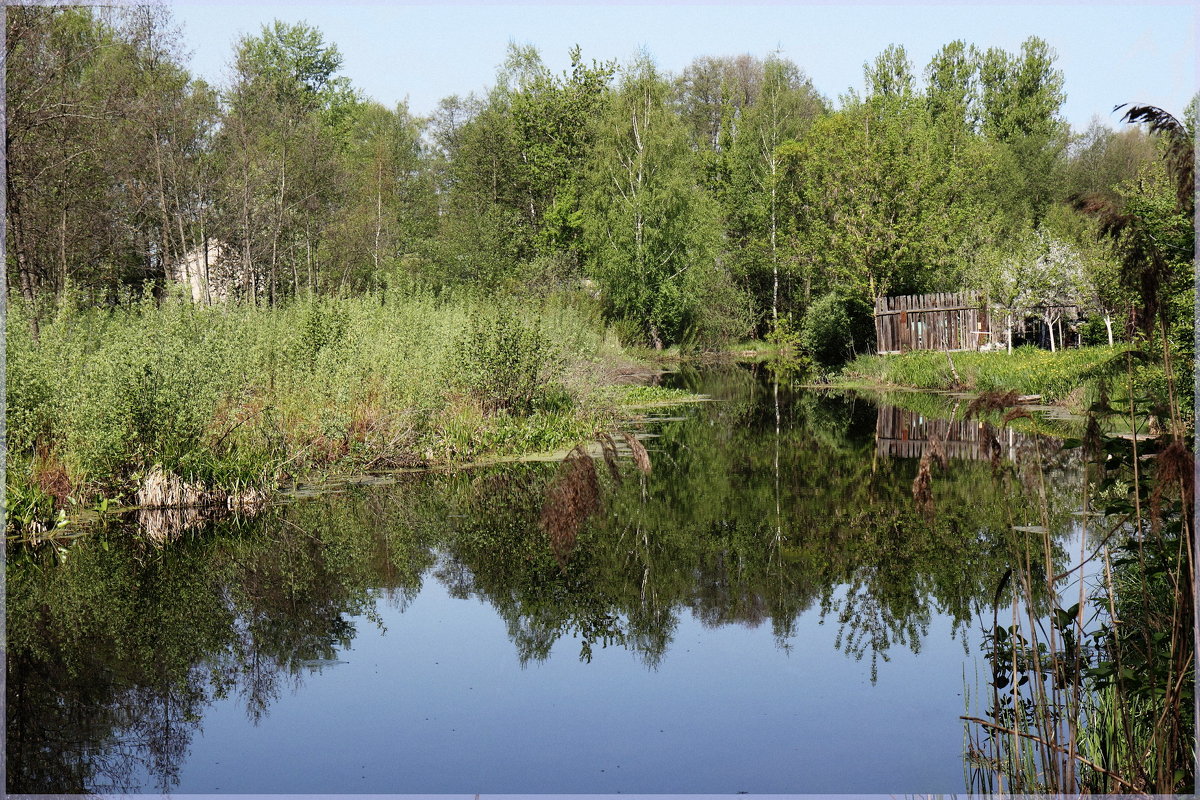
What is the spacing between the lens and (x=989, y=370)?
72.0 feet

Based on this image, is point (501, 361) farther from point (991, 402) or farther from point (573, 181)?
Result: point (573, 181)

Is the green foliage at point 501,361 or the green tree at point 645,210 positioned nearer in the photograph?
the green foliage at point 501,361

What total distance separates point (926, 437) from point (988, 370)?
6.71 meters

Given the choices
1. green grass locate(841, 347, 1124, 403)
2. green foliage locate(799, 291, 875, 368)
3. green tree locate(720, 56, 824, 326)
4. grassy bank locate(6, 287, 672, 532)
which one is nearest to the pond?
grassy bank locate(6, 287, 672, 532)

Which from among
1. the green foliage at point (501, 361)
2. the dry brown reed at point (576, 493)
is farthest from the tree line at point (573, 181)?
the dry brown reed at point (576, 493)

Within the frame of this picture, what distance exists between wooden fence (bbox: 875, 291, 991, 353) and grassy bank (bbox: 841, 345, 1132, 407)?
31.2 inches

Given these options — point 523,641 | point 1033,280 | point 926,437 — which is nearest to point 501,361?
point 926,437

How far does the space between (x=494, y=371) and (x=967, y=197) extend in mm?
24517

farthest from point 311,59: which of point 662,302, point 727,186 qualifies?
point 662,302

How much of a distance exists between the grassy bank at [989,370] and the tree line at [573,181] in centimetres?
183

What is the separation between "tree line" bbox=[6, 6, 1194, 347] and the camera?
25.5m

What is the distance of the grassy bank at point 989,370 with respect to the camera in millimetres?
18453

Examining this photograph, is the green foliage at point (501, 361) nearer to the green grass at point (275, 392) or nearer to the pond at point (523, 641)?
the green grass at point (275, 392)

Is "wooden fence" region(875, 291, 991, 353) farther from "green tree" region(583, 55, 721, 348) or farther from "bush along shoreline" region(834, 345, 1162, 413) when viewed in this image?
"green tree" region(583, 55, 721, 348)
